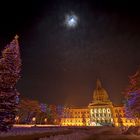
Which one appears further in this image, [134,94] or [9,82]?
[134,94]

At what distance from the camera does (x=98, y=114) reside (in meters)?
125

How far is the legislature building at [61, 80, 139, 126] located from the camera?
121 metres

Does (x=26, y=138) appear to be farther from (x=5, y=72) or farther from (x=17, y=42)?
(x=17, y=42)

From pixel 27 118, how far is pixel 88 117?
70194 millimetres

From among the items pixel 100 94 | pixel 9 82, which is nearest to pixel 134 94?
pixel 9 82

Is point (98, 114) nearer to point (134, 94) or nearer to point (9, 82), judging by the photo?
point (134, 94)

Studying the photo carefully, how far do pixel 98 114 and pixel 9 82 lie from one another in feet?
362

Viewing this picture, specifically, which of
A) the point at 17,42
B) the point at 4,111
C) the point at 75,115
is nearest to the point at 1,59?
→ the point at 17,42

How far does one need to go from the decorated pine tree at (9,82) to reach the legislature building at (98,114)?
104 metres

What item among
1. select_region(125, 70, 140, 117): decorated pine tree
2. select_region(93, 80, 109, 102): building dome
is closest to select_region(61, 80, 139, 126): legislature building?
select_region(93, 80, 109, 102): building dome

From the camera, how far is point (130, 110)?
29.6m

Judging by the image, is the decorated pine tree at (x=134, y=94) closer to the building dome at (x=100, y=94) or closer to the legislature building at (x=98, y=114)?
the legislature building at (x=98, y=114)

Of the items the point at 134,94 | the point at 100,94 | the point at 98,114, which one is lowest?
the point at 134,94

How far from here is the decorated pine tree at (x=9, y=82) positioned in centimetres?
2164
